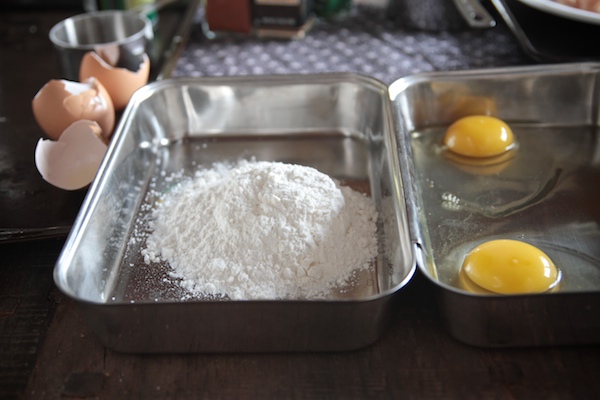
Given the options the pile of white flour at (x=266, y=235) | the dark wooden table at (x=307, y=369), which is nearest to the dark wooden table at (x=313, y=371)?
the dark wooden table at (x=307, y=369)

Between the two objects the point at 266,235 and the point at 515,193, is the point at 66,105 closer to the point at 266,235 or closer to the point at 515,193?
the point at 266,235

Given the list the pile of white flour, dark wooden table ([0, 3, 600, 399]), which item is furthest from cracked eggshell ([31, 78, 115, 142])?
dark wooden table ([0, 3, 600, 399])

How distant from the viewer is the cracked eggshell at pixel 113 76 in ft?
4.28

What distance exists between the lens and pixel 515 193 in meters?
1.14

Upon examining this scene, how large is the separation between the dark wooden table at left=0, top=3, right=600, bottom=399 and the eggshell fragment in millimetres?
285

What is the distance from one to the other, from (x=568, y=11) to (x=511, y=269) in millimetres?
745

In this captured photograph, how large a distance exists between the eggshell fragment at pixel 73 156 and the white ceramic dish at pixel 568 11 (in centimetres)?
101

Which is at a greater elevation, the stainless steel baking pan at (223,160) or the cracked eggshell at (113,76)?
the cracked eggshell at (113,76)

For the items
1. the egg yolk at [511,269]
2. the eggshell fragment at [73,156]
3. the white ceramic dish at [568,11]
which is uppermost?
the white ceramic dish at [568,11]

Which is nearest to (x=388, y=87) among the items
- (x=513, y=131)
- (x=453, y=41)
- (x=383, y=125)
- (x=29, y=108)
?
(x=383, y=125)

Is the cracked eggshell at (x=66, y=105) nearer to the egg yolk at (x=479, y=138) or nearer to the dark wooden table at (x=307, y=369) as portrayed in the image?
the dark wooden table at (x=307, y=369)

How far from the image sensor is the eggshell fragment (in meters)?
1.13

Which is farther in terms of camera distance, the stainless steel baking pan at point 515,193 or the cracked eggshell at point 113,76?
the cracked eggshell at point 113,76

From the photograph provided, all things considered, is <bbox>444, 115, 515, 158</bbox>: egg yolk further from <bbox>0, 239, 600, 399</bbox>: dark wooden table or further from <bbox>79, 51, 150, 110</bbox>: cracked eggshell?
<bbox>79, 51, 150, 110</bbox>: cracked eggshell
